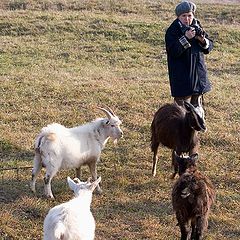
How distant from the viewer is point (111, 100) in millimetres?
11984

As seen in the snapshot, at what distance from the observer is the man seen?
784 cm

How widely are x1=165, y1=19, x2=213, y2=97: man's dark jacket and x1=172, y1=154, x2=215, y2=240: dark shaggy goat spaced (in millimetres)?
2316

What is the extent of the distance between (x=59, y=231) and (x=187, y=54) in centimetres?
390

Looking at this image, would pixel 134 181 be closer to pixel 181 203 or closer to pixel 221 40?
pixel 181 203

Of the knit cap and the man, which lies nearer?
the knit cap

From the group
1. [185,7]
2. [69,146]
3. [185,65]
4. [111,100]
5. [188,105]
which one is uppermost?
[185,7]

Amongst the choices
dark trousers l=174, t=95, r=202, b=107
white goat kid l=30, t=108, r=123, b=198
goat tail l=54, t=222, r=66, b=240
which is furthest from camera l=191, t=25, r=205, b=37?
goat tail l=54, t=222, r=66, b=240

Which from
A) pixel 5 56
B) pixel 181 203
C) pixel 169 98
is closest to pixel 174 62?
pixel 181 203

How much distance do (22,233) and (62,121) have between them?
4.36 meters

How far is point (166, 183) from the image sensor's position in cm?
808

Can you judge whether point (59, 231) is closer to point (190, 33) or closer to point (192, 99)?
point (190, 33)

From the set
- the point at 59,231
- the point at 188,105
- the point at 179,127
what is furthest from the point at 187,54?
the point at 59,231

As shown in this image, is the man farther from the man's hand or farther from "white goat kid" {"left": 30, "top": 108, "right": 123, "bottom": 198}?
"white goat kid" {"left": 30, "top": 108, "right": 123, "bottom": 198}

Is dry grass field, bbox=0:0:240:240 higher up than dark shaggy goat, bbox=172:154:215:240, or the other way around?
dark shaggy goat, bbox=172:154:215:240
